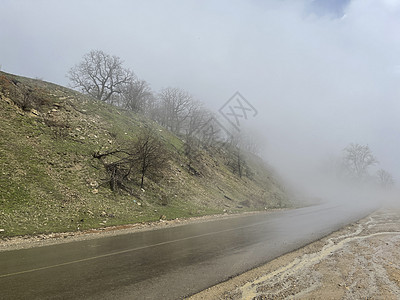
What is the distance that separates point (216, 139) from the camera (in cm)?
6475

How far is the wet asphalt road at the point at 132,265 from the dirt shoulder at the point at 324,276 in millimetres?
572

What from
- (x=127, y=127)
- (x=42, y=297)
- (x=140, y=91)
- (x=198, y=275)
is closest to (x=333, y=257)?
(x=198, y=275)

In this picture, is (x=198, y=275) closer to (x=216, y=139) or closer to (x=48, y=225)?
(x=48, y=225)

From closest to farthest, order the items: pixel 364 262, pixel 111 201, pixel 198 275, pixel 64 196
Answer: pixel 198 275 < pixel 364 262 < pixel 64 196 < pixel 111 201

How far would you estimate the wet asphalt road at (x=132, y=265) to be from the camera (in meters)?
5.91

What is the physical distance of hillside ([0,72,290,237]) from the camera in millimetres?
14188

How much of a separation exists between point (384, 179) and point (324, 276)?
148 meters

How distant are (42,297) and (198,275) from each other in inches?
148

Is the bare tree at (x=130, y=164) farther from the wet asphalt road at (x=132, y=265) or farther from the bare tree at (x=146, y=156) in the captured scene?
the wet asphalt road at (x=132, y=265)

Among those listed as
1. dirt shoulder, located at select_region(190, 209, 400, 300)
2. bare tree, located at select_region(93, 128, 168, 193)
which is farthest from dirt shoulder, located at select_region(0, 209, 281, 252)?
dirt shoulder, located at select_region(190, 209, 400, 300)

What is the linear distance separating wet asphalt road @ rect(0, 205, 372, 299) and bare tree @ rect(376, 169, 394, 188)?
138 m

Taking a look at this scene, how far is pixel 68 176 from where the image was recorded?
18.7m

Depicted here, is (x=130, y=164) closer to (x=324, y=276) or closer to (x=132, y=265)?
(x=132, y=265)

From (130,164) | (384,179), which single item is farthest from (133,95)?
(384,179)
